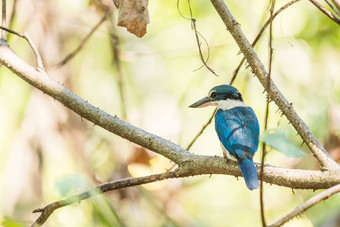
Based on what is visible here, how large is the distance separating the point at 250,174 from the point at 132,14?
3.52 ft

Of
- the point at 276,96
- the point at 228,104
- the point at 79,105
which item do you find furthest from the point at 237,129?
the point at 79,105

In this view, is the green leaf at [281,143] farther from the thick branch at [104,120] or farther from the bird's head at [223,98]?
the bird's head at [223,98]

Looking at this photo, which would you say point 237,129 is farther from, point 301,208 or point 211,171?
point 301,208

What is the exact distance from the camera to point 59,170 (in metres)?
4.55

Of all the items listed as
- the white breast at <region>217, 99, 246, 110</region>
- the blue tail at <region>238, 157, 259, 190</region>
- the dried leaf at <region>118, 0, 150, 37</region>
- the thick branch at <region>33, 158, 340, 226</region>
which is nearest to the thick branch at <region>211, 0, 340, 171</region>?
the thick branch at <region>33, 158, 340, 226</region>

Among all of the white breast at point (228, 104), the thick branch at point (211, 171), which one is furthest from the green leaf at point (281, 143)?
the white breast at point (228, 104)

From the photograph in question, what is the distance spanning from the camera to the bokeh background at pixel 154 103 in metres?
4.05

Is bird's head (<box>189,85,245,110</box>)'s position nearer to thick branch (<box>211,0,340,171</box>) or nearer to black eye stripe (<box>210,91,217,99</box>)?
black eye stripe (<box>210,91,217,99</box>)

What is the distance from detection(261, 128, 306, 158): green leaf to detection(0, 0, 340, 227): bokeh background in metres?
0.78

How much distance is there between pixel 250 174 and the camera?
281 cm

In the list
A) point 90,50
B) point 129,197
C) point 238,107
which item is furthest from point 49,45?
point 238,107

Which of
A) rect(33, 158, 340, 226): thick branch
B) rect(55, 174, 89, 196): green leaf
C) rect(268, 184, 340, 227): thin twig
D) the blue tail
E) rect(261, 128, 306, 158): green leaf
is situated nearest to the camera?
rect(268, 184, 340, 227): thin twig

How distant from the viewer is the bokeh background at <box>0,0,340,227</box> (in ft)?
13.3

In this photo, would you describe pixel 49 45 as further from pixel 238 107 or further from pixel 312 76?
pixel 312 76
